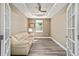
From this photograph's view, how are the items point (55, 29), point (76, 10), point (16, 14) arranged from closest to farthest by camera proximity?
point (76, 10) < point (16, 14) < point (55, 29)

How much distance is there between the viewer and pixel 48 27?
612cm

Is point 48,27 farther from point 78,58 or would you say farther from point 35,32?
point 78,58

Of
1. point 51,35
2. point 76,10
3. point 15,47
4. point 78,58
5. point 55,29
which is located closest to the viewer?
point 78,58

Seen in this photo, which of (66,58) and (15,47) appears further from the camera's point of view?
(15,47)

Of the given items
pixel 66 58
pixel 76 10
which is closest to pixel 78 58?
pixel 66 58

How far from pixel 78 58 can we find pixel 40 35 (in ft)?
15.9

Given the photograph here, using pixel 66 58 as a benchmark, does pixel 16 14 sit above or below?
above

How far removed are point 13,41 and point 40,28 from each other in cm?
228

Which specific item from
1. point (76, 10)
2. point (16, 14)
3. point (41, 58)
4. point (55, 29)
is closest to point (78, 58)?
point (41, 58)

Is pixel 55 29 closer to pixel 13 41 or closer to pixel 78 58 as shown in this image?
pixel 13 41

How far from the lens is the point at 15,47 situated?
12.6 ft

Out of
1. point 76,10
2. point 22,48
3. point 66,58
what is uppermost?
point 76,10

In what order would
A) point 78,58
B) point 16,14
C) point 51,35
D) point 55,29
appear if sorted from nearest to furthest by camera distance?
1. point 78,58
2. point 16,14
3. point 55,29
4. point 51,35

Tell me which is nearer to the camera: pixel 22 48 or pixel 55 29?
pixel 22 48
